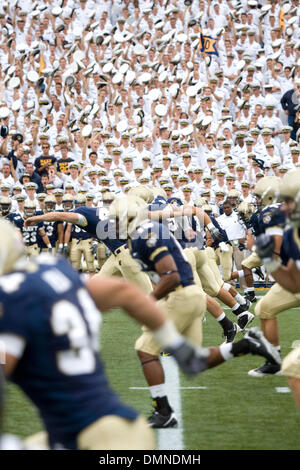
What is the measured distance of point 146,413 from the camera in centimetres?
517

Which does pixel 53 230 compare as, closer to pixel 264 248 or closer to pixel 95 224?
pixel 95 224

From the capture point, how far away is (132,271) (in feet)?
26.1

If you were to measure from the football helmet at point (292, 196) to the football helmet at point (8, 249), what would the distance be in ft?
4.76

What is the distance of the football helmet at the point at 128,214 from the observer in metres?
5.03

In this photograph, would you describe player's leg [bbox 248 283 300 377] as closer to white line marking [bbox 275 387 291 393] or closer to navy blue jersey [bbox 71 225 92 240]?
white line marking [bbox 275 387 291 393]

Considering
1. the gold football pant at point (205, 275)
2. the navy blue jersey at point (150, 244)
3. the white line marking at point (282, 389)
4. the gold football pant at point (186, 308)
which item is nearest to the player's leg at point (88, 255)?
the gold football pant at point (205, 275)

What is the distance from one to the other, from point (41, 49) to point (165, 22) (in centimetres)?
289

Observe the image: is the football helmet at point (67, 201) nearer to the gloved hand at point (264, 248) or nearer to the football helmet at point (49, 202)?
the football helmet at point (49, 202)

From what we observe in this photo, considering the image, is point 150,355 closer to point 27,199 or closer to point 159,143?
point 27,199

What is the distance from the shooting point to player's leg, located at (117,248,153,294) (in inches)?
309

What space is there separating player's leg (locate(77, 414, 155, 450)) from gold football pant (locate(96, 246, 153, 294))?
5.08m

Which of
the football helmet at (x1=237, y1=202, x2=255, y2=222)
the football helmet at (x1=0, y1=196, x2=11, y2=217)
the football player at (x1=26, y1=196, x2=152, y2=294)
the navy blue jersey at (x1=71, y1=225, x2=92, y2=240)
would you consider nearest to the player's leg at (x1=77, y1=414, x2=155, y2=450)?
the football player at (x1=26, y1=196, x2=152, y2=294)
